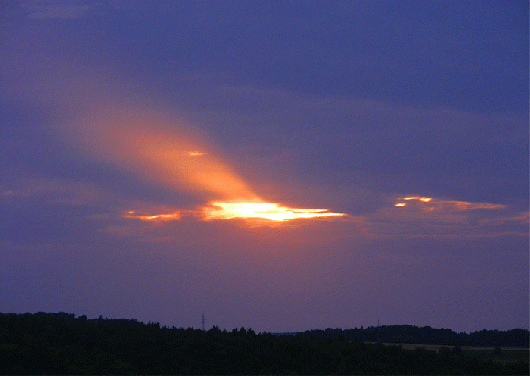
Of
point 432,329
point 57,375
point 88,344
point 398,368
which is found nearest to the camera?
point 57,375

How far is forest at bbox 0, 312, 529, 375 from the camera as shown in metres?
44.5

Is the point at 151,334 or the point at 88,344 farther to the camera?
the point at 151,334

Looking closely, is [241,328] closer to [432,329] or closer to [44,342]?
[44,342]

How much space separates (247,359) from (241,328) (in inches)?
366

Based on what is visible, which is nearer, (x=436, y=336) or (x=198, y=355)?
(x=198, y=355)

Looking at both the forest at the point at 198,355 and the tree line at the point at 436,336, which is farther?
the tree line at the point at 436,336

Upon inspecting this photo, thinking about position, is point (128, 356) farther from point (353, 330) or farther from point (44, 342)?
point (353, 330)

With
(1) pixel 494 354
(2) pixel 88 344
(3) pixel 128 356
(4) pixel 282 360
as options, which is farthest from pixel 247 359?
(1) pixel 494 354

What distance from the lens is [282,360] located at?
156ft

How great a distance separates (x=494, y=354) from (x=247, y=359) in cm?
2215

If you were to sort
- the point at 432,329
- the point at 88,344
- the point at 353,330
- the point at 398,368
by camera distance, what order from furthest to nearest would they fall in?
the point at 353,330 → the point at 432,329 → the point at 88,344 → the point at 398,368

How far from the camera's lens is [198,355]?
4800cm

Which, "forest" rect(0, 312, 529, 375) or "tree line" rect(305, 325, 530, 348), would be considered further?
"tree line" rect(305, 325, 530, 348)

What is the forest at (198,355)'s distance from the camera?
146ft
